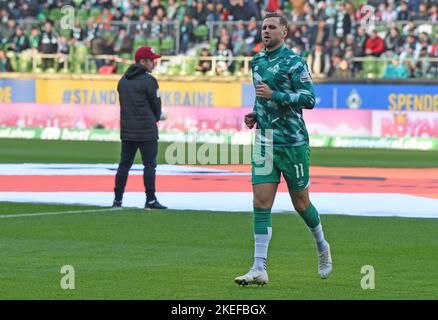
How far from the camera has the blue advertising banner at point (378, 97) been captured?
3306 cm

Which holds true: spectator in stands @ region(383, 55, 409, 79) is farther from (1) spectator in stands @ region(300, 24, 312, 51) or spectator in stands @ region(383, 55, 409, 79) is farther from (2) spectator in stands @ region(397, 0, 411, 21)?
(1) spectator in stands @ region(300, 24, 312, 51)

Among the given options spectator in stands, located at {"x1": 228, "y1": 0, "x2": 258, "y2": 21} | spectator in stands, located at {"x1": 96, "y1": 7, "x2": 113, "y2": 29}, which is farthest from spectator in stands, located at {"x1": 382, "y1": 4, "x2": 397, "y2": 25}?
spectator in stands, located at {"x1": 96, "y1": 7, "x2": 113, "y2": 29}

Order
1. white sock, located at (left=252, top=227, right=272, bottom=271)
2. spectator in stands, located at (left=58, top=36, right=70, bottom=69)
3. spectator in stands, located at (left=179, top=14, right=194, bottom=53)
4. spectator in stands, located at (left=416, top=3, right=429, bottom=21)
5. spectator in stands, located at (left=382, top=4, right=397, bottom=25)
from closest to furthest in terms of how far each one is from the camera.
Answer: white sock, located at (left=252, top=227, right=272, bottom=271), spectator in stands, located at (left=416, top=3, right=429, bottom=21), spectator in stands, located at (left=382, top=4, right=397, bottom=25), spectator in stands, located at (left=179, top=14, right=194, bottom=53), spectator in stands, located at (left=58, top=36, right=70, bottom=69)

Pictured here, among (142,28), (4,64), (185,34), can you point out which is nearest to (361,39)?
(185,34)

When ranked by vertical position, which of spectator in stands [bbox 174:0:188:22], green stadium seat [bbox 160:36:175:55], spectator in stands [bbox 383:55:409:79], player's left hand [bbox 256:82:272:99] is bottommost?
spectator in stands [bbox 383:55:409:79]

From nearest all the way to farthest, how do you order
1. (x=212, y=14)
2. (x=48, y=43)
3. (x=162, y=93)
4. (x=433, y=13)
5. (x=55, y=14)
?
1. (x=433, y=13)
2. (x=162, y=93)
3. (x=212, y=14)
4. (x=48, y=43)
5. (x=55, y=14)

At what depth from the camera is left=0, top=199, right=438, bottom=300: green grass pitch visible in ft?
34.5

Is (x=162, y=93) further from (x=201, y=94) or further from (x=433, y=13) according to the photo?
(x=433, y=13)

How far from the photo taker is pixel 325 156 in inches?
1190

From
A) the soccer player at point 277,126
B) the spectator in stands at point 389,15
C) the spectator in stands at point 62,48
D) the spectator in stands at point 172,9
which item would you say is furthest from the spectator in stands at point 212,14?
the soccer player at point 277,126

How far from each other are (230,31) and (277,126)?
86.6 ft

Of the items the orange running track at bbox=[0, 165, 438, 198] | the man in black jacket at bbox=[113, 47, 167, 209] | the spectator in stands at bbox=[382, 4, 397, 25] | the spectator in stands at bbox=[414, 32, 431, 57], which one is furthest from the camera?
the spectator in stands at bbox=[382, 4, 397, 25]

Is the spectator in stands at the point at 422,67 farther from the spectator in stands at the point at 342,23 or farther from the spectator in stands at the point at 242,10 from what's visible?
the spectator in stands at the point at 242,10

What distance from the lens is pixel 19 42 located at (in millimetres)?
40156
